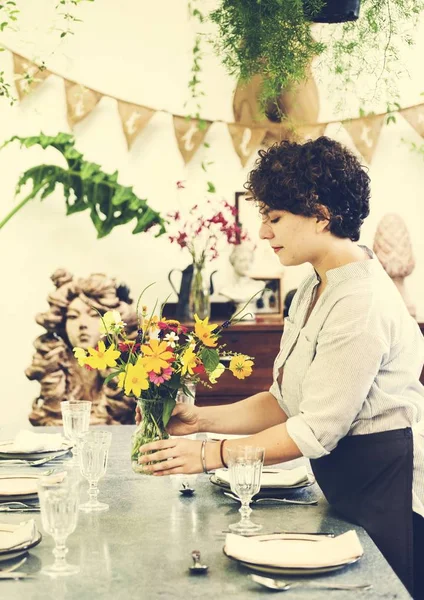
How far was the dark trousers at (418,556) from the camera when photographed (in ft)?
6.22

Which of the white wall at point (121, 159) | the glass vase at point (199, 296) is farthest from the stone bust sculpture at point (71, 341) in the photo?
the white wall at point (121, 159)

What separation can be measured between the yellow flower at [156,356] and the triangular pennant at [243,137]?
8.58ft

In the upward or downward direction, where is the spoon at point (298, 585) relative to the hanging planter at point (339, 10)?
downward

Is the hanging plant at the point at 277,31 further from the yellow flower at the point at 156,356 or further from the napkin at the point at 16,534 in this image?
the napkin at the point at 16,534

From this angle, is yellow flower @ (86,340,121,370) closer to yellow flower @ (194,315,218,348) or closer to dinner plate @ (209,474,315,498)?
yellow flower @ (194,315,218,348)

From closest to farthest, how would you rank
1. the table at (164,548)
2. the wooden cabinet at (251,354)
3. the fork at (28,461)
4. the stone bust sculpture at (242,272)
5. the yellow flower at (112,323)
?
the table at (164,548), the yellow flower at (112,323), the fork at (28,461), the wooden cabinet at (251,354), the stone bust sculpture at (242,272)

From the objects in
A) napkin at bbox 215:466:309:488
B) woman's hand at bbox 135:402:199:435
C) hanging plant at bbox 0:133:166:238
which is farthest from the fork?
hanging plant at bbox 0:133:166:238

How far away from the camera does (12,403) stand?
429cm

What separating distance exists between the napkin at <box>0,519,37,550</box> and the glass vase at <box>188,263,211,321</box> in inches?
92.9

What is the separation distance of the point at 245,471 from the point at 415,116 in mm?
2920

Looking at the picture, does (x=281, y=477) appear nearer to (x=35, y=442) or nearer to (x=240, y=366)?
(x=240, y=366)

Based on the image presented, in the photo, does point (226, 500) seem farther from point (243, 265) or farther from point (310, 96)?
point (310, 96)

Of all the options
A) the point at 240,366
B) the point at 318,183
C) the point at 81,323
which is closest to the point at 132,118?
the point at 81,323

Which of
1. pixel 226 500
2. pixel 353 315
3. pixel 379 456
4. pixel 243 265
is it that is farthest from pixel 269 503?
pixel 243 265
